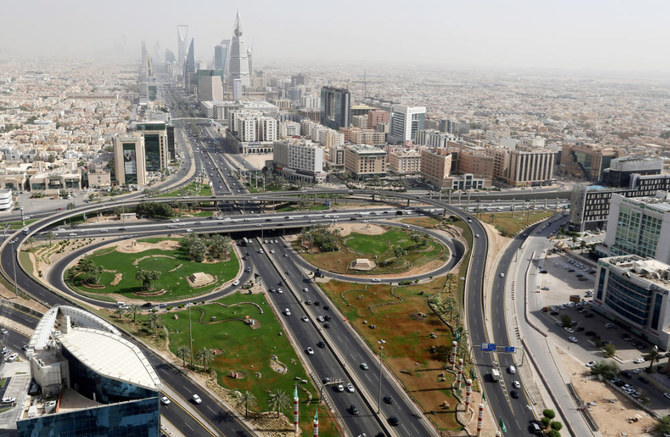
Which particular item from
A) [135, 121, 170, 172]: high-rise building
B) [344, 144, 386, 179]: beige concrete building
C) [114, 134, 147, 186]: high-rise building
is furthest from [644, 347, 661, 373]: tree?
[135, 121, 170, 172]: high-rise building

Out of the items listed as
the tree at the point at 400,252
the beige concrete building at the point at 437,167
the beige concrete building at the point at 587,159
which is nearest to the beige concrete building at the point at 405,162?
the beige concrete building at the point at 437,167

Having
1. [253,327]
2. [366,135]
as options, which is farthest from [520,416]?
[366,135]

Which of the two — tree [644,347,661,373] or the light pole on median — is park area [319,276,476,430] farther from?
tree [644,347,661,373]

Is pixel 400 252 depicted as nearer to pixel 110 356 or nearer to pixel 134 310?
pixel 134 310

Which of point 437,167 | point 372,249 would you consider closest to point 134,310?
point 372,249

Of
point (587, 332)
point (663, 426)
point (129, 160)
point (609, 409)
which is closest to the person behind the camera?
point (663, 426)

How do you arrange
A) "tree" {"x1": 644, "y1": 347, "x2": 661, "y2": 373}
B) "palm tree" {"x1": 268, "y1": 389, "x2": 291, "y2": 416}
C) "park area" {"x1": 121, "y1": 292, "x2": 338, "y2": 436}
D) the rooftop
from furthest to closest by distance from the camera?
1. "tree" {"x1": 644, "y1": 347, "x2": 661, "y2": 373}
2. "park area" {"x1": 121, "y1": 292, "x2": 338, "y2": 436}
3. "palm tree" {"x1": 268, "y1": 389, "x2": 291, "y2": 416}
4. the rooftop

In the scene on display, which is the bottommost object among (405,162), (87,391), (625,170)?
(405,162)
